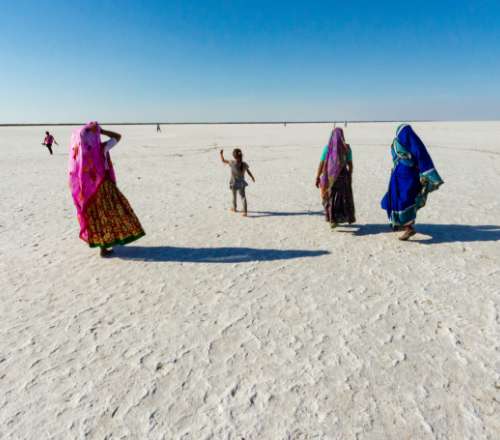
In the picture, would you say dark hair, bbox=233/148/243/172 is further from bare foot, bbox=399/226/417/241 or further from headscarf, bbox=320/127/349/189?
bare foot, bbox=399/226/417/241

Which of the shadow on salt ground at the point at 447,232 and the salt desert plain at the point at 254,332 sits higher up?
the shadow on salt ground at the point at 447,232

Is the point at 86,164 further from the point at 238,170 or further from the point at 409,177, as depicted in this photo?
the point at 409,177

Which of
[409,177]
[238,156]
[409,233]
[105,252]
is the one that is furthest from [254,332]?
[238,156]

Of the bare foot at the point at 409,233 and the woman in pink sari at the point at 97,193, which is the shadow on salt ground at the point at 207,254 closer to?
the woman in pink sari at the point at 97,193

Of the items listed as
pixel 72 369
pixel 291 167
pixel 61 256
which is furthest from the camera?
pixel 291 167

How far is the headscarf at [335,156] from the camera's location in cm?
591

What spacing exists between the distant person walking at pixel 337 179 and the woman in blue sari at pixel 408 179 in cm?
71

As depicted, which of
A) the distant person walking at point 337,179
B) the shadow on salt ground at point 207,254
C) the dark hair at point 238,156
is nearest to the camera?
the shadow on salt ground at point 207,254

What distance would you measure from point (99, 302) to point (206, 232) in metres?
2.77

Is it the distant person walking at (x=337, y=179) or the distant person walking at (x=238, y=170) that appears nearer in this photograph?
the distant person walking at (x=337, y=179)

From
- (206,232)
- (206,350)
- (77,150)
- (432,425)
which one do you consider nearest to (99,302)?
(206,350)

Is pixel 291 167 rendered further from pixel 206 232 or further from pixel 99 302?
pixel 99 302

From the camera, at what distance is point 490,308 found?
12.1 feet

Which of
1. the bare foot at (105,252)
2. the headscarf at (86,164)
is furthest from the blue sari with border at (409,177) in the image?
the bare foot at (105,252)
